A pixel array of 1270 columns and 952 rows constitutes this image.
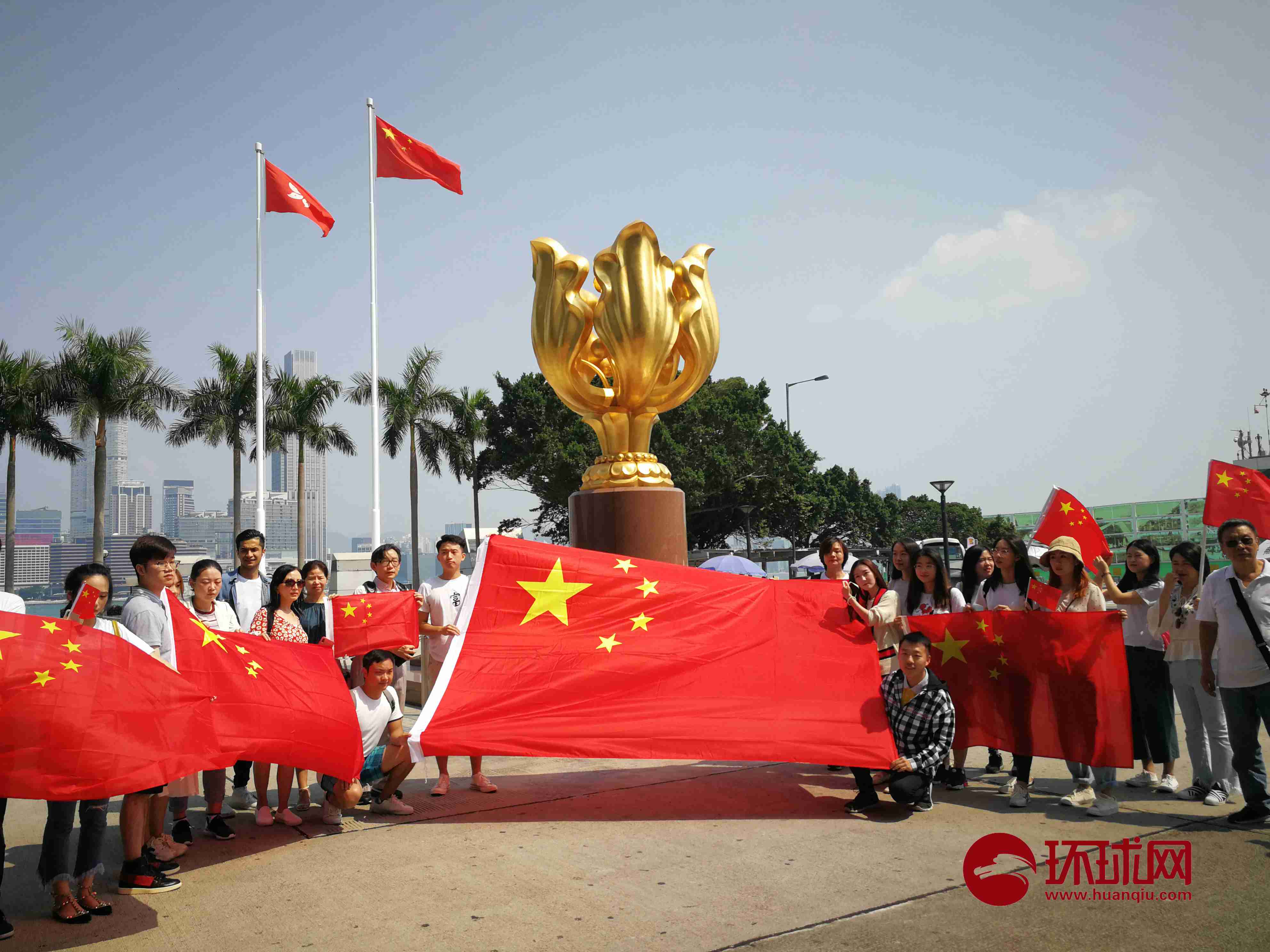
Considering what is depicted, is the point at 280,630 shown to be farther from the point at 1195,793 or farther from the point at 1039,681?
the point at 1195,793

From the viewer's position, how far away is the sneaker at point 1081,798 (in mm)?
5648

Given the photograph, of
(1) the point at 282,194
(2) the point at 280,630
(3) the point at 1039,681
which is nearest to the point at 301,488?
(1) the point at 282,194

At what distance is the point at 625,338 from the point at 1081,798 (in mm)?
5864

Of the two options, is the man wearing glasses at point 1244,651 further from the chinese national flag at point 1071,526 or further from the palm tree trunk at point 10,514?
the palm tree trunk at point 10,514

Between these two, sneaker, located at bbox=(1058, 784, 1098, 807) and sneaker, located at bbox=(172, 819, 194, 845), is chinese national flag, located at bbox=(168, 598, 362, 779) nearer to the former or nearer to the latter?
sneaker, located at bbox=(172, 819, 194, 845)

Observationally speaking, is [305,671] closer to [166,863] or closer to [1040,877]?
[166,863]

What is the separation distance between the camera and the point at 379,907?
4242 millimetres

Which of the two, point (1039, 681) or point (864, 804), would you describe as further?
point (1039, 681)

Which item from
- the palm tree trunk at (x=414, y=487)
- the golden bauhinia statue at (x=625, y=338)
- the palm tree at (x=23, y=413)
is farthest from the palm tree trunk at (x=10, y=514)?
the golden bauhinia statue at (x=625, y=338)

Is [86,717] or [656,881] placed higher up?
[86,717]

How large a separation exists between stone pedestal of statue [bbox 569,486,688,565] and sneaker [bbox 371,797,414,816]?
3740mm

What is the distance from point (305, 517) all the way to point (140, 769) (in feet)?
111

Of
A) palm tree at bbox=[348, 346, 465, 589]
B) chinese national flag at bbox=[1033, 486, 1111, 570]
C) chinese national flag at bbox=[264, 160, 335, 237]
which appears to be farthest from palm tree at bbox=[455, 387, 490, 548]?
chinese national flag at bbox=[1033, 486, 1111, 570]

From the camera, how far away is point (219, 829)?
540cm
